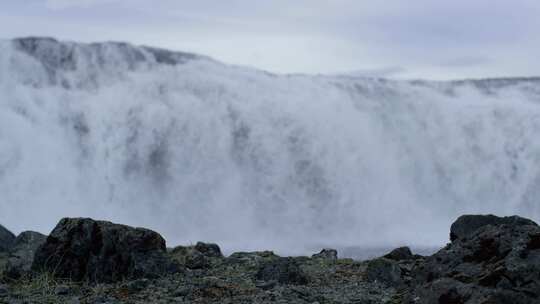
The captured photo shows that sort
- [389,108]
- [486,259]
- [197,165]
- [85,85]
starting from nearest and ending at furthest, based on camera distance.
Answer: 1. [486,259]
2. [197,165]
3. [85,85]
4. [389,108]

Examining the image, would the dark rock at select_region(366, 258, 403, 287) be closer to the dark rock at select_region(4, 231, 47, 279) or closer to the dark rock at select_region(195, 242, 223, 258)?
the dark rock at select_region(195, 242, 223, 258)

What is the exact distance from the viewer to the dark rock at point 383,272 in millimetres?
11219

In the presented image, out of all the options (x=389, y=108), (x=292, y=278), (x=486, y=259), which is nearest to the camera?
(x=486, y=259)

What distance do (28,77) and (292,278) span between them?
3009 centimetres

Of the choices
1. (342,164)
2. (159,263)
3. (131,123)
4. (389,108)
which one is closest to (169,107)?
(131,123)

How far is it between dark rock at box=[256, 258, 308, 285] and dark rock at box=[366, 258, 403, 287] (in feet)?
2.95

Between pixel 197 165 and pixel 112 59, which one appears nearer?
pixel 197 165

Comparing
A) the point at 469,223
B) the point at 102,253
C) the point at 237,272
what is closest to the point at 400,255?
the point at 469,223

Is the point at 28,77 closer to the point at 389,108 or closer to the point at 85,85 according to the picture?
the point at 85,85

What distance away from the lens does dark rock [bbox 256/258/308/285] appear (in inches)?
443

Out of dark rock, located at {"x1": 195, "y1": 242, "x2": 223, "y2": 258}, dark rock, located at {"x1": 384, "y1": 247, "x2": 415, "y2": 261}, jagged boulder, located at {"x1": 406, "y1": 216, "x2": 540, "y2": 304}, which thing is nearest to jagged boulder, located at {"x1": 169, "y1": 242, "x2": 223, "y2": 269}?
dark rock, located at {"x1": 195, "y1": 242, "x2": 223, "y2": 258}

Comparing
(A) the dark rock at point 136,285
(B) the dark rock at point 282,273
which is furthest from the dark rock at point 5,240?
(B) the dark rock at point 282,273

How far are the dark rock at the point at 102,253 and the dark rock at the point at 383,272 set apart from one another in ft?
9.10

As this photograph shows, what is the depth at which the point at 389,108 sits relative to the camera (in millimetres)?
42531
